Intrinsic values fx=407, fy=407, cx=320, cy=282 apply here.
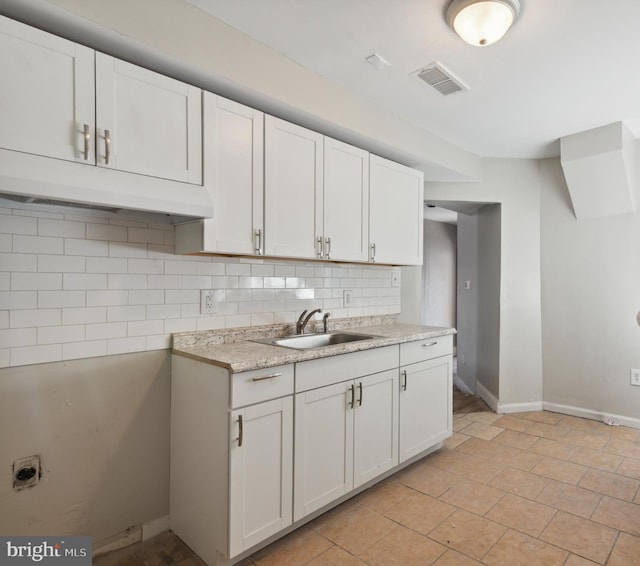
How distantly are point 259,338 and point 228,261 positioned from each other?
526 millimetres

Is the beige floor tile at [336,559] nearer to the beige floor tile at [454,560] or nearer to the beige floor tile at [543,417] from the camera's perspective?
the beige floor tile at [454,560]

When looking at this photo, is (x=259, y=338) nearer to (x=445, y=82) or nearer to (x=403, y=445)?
(x=403, y=445)

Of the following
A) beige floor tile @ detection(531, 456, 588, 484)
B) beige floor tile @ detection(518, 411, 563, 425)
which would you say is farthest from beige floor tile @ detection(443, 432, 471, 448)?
beige floor tile @ detection(518, 411, 563, 425)

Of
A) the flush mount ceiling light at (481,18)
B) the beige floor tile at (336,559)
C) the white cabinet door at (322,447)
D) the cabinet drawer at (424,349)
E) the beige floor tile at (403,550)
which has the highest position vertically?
the flush mount ceiling light at (481,18)

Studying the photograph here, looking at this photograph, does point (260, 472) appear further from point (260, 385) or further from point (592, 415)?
point (592, 415)

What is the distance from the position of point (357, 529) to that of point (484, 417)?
2.26m

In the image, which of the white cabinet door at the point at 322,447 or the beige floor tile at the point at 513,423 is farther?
the beige floor tile at the point at 513,423

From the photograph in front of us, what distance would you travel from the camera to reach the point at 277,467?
1.95 m

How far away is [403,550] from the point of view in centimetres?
199

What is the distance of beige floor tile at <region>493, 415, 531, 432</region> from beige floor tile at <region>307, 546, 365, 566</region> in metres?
2.28

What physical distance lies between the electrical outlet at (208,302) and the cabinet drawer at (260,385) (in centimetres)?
65

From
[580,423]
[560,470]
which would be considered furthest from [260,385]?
[580,423]

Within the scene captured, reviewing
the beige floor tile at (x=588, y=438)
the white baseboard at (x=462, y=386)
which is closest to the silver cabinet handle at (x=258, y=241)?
the beige floor tile at (x=588, y=438)

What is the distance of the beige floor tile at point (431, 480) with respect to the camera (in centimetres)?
257
